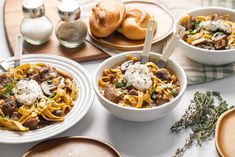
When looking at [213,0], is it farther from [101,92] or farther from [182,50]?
[101,92]

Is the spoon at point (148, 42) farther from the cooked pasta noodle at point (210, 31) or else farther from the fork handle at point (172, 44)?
the cooked pasta noodle at point (210, 31)

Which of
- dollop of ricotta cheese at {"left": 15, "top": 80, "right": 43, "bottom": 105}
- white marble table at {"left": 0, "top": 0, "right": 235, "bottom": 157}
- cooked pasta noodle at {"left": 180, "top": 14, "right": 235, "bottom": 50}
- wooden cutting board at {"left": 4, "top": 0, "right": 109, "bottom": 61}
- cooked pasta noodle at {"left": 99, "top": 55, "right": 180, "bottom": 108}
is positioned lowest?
wooden cutting board at {"left": 4, "top": 0, "right": 109, "bottom": 61}

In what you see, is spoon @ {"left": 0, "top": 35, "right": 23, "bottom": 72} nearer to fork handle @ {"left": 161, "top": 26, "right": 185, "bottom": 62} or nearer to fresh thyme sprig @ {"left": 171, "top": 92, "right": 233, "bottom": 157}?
fork handle @ {"left": 161, "top": 26, "right": 185, "bottom": 62}

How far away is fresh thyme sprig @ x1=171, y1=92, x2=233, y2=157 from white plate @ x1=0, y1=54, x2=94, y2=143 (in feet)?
1.07

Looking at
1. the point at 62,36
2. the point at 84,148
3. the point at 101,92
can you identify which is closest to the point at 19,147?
the point at 84,148

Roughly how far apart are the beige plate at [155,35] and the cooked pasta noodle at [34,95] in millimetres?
348

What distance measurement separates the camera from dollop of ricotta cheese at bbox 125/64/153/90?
5.25 feet

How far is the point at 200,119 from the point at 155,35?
0.57 meters

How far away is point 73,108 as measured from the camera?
5.25ft

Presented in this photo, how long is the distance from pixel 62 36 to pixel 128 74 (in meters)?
0.47

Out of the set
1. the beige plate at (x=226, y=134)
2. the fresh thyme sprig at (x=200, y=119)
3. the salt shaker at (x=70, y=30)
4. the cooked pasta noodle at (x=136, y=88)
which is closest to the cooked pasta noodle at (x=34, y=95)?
the cooked pasta noodle at (x=136, y=88)

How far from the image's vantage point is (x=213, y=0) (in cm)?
231

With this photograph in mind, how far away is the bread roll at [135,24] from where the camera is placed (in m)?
2.00

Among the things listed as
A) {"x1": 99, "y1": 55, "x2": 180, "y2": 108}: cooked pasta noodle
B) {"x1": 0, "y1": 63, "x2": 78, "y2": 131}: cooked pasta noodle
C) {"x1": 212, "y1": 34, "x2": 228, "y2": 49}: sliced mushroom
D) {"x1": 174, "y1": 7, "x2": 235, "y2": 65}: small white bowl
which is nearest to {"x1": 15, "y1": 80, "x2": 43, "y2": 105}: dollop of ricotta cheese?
{"x1": 0, "y1": 63, "x2": 78, "y2": 131}: cooked pasta noodle
